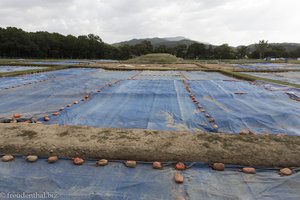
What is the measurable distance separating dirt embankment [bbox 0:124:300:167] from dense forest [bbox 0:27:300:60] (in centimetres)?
3669

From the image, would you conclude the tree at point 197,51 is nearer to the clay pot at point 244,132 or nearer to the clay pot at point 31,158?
the clay pot at point 244,132

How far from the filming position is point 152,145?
8.94ft

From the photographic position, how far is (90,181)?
206cm

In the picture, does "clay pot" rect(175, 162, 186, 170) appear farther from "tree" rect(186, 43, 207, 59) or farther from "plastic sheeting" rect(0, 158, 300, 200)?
"tree" rect(186, 43, 207, 59)

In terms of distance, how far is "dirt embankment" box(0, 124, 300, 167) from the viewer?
2.48 metres

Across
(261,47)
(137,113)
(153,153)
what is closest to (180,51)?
(261,47)

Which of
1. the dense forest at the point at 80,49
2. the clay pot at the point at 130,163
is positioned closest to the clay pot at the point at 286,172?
the clay pot at the point at 130,163

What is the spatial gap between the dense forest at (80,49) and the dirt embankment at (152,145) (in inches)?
1445

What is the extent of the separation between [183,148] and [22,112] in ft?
11.9

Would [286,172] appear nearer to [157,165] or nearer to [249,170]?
[249,170]

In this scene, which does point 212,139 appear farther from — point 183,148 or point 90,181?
point 90,181

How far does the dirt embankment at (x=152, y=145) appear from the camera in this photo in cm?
248

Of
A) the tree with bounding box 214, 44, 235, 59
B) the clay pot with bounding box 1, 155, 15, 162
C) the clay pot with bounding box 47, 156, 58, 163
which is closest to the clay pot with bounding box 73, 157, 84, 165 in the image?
the clay pot with bounding box 47, 156, 58, 163

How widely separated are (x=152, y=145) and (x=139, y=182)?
0.73 meters
